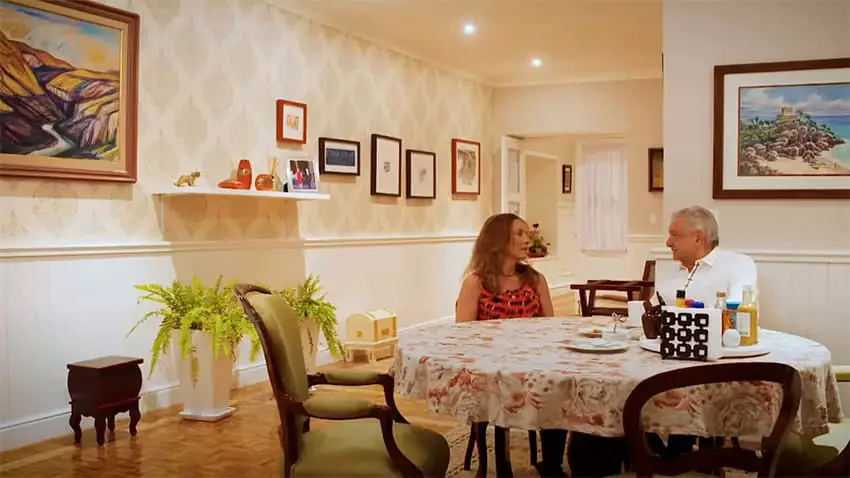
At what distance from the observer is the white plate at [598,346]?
2455mm

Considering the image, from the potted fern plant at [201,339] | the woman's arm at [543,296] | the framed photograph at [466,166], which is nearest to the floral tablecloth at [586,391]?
the woman's arm at [543,296]

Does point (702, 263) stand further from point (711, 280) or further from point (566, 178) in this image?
point (566, 178)

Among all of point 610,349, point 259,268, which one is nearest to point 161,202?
point 259,268

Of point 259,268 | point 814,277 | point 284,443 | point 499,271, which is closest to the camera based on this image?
point 284,443

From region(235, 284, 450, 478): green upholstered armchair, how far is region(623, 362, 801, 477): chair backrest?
68 centimetres

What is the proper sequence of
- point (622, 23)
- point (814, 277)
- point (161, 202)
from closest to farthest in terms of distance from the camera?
point (814, 277) < point (161, 202) < point (622, 23)

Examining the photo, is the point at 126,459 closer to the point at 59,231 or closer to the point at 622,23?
the point at 59,231

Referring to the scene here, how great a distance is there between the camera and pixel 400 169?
7.13 m

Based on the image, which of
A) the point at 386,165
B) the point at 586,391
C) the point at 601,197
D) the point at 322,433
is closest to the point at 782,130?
the point at 586,391

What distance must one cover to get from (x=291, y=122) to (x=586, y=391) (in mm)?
4033

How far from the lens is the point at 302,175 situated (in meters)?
5.70

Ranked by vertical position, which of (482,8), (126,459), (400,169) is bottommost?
(126,459)

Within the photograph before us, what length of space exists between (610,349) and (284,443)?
98 centimetres

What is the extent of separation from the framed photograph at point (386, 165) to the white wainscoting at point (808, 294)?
129 inches
